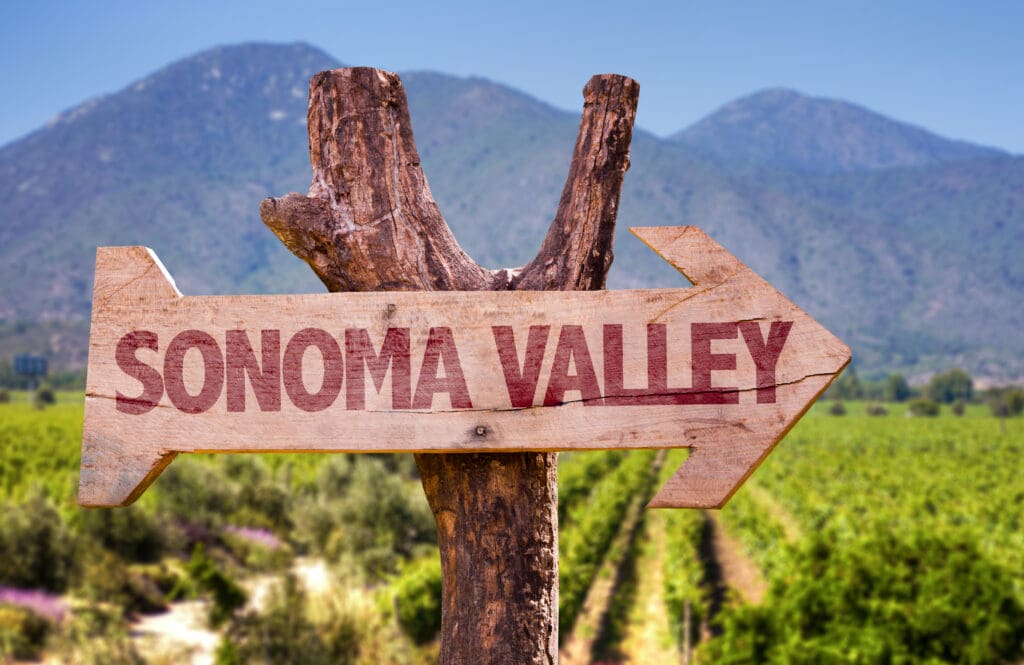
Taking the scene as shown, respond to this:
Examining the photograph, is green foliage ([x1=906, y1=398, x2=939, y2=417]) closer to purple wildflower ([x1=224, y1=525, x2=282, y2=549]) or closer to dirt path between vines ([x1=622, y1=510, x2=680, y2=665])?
dirt path between vines ([x1=622, y1=510, x2=680, y2=665])

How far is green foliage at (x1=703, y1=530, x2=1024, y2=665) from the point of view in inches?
315

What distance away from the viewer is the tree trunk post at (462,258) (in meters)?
2.06

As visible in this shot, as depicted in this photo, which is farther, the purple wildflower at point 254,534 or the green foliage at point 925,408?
the green foliage at point 925,408

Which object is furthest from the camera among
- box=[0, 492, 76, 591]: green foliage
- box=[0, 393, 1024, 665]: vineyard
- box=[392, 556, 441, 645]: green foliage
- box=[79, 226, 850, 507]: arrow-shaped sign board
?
box=[0, 492, 76, 591]: green foliage

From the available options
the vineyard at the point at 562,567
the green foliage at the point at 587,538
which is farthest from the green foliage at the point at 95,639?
the green foliage at the point at 587,538

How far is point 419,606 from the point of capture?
12.6m

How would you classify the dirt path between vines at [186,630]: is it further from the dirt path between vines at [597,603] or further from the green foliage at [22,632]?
the dirt path between vines at [597,603]

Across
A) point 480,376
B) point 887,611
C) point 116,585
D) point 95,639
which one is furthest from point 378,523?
point 480,376

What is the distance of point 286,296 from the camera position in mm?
1971

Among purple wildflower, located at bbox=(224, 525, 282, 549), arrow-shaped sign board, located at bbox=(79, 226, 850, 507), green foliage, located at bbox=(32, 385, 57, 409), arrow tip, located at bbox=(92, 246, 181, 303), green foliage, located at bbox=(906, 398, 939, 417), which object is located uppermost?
green foliage, located at bbox=(906, 398, 939, 417)

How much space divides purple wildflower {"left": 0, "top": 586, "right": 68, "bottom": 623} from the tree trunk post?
12.0 m

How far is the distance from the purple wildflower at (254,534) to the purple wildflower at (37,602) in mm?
4894

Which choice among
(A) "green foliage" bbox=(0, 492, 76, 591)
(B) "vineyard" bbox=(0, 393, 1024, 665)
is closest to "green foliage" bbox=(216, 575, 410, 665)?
(B) "vineyard" bbox=(0, 393, 1024, 665)

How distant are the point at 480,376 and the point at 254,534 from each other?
18190 millimetres
